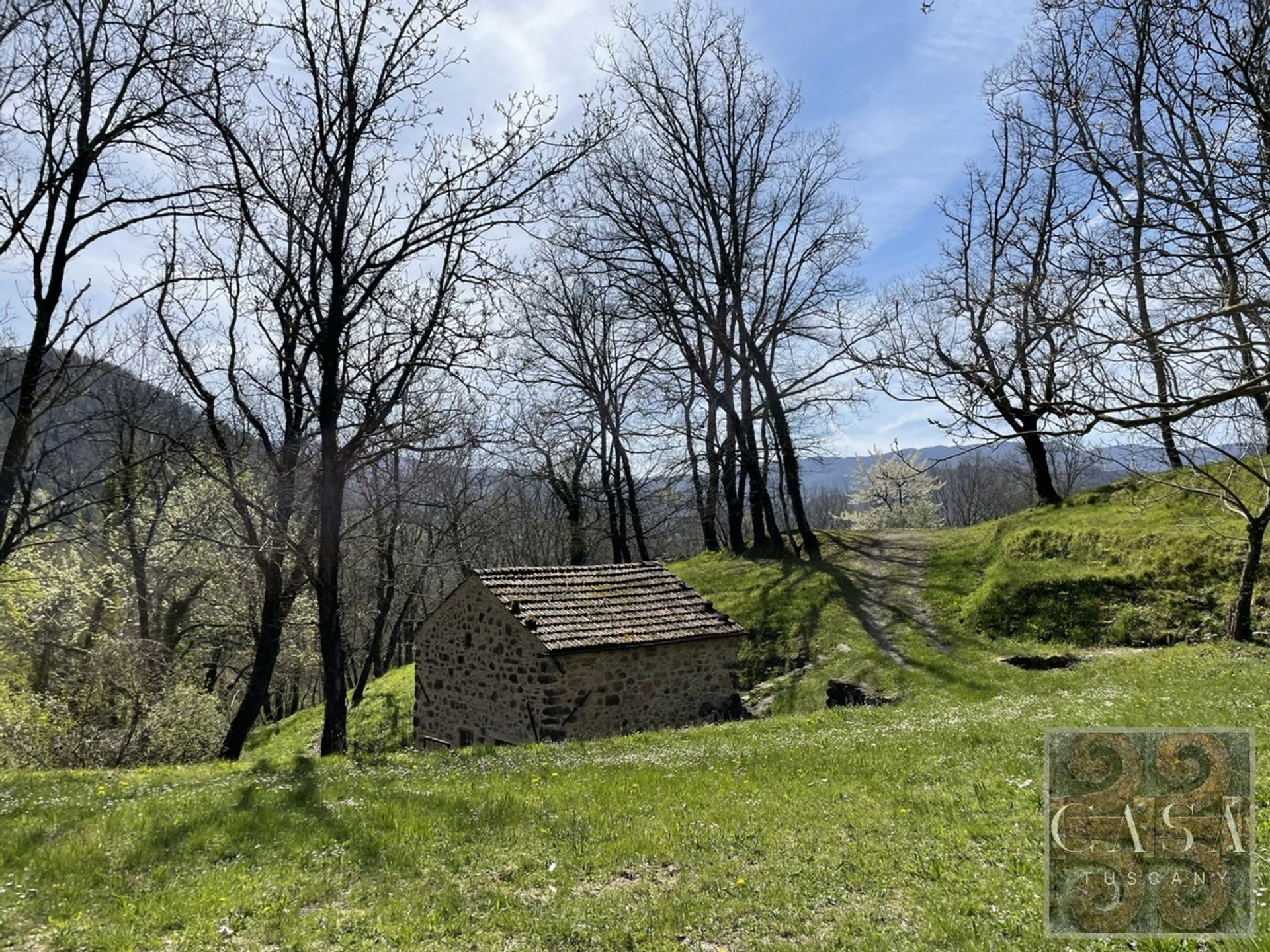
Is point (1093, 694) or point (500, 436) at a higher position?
point (500, 436)

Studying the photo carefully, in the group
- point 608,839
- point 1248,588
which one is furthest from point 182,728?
point 1248,588

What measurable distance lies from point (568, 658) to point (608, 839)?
8430mm

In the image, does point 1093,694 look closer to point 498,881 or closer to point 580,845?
point 580,845

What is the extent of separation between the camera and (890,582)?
2316 cm

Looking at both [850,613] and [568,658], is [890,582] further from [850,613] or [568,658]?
[568,658]

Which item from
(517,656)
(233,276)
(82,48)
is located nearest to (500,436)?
(517,656)

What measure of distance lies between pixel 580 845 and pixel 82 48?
11.0 m

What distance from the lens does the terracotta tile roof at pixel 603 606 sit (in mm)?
15820

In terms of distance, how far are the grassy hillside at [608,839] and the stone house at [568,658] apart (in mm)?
3000

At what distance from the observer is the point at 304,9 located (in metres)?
12.9

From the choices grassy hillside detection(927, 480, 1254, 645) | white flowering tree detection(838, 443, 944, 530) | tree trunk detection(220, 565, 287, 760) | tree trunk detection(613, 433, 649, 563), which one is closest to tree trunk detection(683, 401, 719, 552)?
tree trunk detection(613, 433, 649, 563)

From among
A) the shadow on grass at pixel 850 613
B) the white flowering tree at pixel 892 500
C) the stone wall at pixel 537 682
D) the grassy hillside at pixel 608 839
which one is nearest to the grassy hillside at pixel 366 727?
the stone wall at pixel 537 682

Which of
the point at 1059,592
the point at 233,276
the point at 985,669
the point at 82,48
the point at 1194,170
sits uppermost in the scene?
the point at 82,48

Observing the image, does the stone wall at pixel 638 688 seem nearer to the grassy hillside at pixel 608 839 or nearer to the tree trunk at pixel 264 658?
the grassy hillside at pixel 608 839
